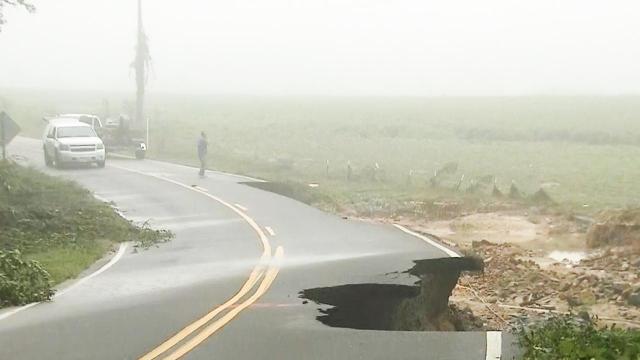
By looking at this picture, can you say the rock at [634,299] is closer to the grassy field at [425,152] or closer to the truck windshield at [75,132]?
the grassy field at [425,152]

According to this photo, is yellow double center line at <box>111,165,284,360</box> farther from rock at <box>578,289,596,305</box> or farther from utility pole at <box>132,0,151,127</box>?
utility pole at <box>132,0,151,127</box>

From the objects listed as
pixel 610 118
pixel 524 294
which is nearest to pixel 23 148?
pixel 524 294

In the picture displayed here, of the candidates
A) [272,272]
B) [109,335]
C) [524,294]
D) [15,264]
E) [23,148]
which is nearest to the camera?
[109,335]

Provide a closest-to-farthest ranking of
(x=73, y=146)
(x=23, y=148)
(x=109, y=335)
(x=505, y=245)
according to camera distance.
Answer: (x=109, y=335) < (x=505, y=245) < (x=73, y=146) < (x=23, y=148)

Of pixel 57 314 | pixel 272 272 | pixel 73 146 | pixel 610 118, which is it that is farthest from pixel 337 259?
pixel 610 118

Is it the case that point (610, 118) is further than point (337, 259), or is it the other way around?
point (610, 118)

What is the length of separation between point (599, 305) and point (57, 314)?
7.57 meters

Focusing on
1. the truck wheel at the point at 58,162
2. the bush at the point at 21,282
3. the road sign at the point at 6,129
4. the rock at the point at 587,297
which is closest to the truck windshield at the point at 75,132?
the truck wheel at the point at 58,162

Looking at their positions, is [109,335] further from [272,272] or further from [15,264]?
[272,272]

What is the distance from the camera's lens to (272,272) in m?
13.0

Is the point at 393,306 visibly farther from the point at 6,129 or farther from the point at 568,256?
the point at 6,129

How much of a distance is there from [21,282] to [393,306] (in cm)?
526

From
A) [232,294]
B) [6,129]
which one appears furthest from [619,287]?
[6,129]

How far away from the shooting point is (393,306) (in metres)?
10.7
